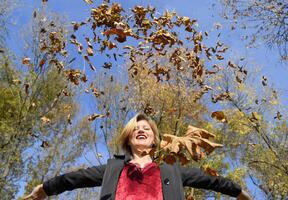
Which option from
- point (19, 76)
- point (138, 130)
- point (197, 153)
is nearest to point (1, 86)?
point (19, 76)

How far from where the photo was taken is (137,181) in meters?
3.00

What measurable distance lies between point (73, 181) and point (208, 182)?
1.02m

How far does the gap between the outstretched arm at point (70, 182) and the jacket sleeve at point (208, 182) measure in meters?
0.64

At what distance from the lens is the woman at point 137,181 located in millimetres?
2910

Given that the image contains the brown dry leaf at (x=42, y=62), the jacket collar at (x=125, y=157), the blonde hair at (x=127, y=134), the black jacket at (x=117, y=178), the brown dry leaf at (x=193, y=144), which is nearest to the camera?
→ the brown dry leaf at (x=193, y=144)

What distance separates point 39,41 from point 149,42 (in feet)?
17.8

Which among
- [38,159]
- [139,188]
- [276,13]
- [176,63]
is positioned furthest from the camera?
[38,159]

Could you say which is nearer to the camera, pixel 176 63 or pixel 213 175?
pixel 213 175

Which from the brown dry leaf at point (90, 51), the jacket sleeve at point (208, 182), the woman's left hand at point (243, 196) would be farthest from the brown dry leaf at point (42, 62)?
the woman's left hand at point (243, 196)

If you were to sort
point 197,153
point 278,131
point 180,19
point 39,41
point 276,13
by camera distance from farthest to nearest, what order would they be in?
point 278,131 < point 39,41 < point 180,19 < point 276,13 < point 197,153

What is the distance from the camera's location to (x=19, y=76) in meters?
14.0

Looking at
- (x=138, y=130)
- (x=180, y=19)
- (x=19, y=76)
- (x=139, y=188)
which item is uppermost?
(x=19, y=76)

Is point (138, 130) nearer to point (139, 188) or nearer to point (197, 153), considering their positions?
point (139, 188)

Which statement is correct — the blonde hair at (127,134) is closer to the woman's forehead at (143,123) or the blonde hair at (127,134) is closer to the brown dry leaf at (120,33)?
the woman's forehead at (143,123)
